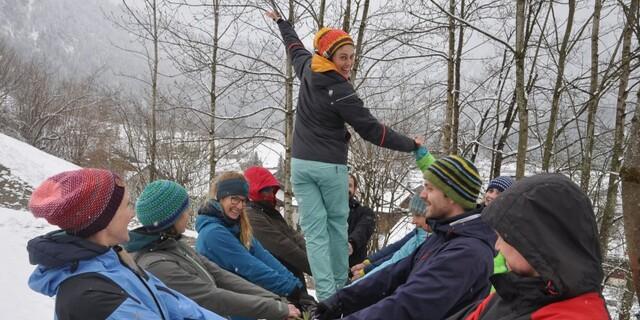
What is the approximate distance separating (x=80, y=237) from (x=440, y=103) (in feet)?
22.5

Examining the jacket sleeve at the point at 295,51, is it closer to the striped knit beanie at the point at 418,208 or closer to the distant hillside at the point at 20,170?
the striped knit beanie at the point at 418,208

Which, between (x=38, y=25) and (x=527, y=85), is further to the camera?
(x=38, y=25)

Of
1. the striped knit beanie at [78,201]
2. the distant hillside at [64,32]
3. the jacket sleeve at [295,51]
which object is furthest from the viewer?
the distant hillside at [64,32]

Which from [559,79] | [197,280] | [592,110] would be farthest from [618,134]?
[197,280]

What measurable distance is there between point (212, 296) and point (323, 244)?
1.16 metres

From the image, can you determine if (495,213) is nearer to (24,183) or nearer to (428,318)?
(428,318)

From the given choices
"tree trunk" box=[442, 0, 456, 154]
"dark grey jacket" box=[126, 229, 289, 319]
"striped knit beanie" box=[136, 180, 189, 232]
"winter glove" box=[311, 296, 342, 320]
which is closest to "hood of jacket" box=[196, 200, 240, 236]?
"dark grey jacket" box=[126, 229, 289, 319]

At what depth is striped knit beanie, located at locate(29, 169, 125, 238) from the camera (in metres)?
1.63

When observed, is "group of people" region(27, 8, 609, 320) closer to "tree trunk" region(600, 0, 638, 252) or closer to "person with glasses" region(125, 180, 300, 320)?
"person with glasses" region(125, 180, 300, 320)

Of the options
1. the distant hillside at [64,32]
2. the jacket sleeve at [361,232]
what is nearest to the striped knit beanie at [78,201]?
the jacket sleeve at [361,232]

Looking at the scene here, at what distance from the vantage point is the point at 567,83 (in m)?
5.17

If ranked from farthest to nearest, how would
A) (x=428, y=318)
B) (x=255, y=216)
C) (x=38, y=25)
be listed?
(x=38, y=25)
(x=255, y=216)
(x=428, y=318)

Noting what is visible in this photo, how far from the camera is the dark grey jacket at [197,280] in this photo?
2375 mm

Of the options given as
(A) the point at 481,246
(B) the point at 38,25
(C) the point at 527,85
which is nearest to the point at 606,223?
(C) the point at 527,85
